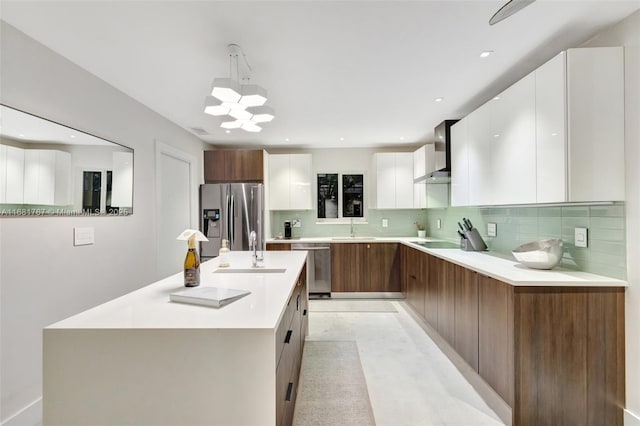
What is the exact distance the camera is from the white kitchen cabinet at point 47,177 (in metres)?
1.84

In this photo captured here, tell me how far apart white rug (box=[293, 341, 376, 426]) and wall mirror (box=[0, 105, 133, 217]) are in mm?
2143

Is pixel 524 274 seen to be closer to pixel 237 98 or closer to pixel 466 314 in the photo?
pixel 466 314

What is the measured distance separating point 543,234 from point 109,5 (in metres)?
3.20

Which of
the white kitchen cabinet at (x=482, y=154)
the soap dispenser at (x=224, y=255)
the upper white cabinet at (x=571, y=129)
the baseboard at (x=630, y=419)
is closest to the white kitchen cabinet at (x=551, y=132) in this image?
the upper white cabinet at (x=571, y=129)

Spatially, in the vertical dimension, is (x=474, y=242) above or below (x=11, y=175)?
below

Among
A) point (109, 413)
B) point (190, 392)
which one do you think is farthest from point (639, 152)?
point (109, 413)

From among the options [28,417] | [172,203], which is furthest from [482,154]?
[28,417]

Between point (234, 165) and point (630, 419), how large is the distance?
453cm

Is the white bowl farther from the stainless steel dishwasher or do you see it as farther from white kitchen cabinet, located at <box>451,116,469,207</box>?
the stainless steel dishwasher

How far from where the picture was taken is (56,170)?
2023 millimetres

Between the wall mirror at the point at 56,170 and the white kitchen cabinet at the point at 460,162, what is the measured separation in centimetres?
322

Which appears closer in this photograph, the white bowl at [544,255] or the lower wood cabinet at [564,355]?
the lower wood cabinet at [564,355]

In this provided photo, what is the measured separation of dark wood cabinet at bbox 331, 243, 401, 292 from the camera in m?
4.42

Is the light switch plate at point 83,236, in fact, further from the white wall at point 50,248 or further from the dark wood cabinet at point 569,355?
the dark wood cabinet at point 569,355
